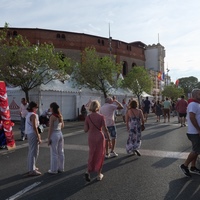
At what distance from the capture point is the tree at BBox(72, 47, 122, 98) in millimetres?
26038

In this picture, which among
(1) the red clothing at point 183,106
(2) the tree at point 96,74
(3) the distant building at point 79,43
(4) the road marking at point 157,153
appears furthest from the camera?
(3) the distant building at point 79,43

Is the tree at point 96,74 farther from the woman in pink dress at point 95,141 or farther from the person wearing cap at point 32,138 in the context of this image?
the woman in pink dress at point 95,141

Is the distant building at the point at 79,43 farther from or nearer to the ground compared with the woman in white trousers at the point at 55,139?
farther from the ground

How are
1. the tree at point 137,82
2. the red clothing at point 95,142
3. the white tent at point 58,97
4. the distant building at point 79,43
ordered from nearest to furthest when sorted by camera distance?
1. the red clothing at point 95,142
2. the white tent at point 58,97
3. the tree at point 137,82
4. the distant building at point 79,43

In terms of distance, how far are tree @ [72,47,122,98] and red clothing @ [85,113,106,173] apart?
64.5ft

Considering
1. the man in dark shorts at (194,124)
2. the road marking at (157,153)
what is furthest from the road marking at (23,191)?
the road marking at (157,153)

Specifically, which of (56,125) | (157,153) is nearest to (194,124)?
(56,125)

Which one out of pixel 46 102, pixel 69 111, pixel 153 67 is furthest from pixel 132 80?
pixel 153 67

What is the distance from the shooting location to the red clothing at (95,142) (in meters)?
5.97

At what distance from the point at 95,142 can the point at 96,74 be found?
66.8 feet

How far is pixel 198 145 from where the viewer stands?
6141 millimetres

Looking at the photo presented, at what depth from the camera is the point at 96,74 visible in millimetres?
26141

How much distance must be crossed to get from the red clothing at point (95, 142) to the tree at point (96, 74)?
64.5 ft

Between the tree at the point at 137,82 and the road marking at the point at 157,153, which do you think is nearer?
the road marking at the point at 157,153
